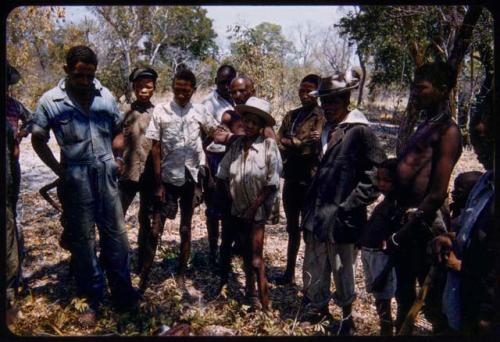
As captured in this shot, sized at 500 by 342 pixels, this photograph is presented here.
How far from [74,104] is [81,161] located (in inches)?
15.3

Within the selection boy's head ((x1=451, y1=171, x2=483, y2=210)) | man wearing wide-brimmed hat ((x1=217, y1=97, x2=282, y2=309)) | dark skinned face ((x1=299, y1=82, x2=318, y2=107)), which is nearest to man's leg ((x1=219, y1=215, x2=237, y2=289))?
man wearing wide-brimmed hat ((x1=217, y1=97, x2=282, y2=309))

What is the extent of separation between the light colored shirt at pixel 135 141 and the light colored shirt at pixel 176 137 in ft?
0.93

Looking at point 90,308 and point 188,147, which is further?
point 188,147

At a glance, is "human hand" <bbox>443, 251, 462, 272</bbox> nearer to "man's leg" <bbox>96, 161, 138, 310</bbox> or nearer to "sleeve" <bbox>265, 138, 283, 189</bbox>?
"sleeve" <bbox>265, 138, 283, 189</bbox>

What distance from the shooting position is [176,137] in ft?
12.7

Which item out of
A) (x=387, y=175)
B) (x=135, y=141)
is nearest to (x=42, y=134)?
(x=135, y=141)

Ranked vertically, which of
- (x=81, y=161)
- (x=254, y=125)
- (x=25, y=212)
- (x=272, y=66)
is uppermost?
(x=272, y=66)

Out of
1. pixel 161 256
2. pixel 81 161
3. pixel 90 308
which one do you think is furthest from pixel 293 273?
pixel 81 161

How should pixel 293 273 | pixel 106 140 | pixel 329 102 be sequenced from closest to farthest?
1. pixel 329 102
2. pixel 106 140
3. pixel 293 273

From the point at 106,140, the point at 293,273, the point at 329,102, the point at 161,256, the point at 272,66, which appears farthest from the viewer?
the point at 272,66

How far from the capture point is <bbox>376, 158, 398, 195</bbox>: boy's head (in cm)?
290

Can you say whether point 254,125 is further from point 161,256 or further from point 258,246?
point 161,256

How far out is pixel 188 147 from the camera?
3.91m

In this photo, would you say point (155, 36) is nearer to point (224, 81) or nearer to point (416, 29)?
point (416, 29)
